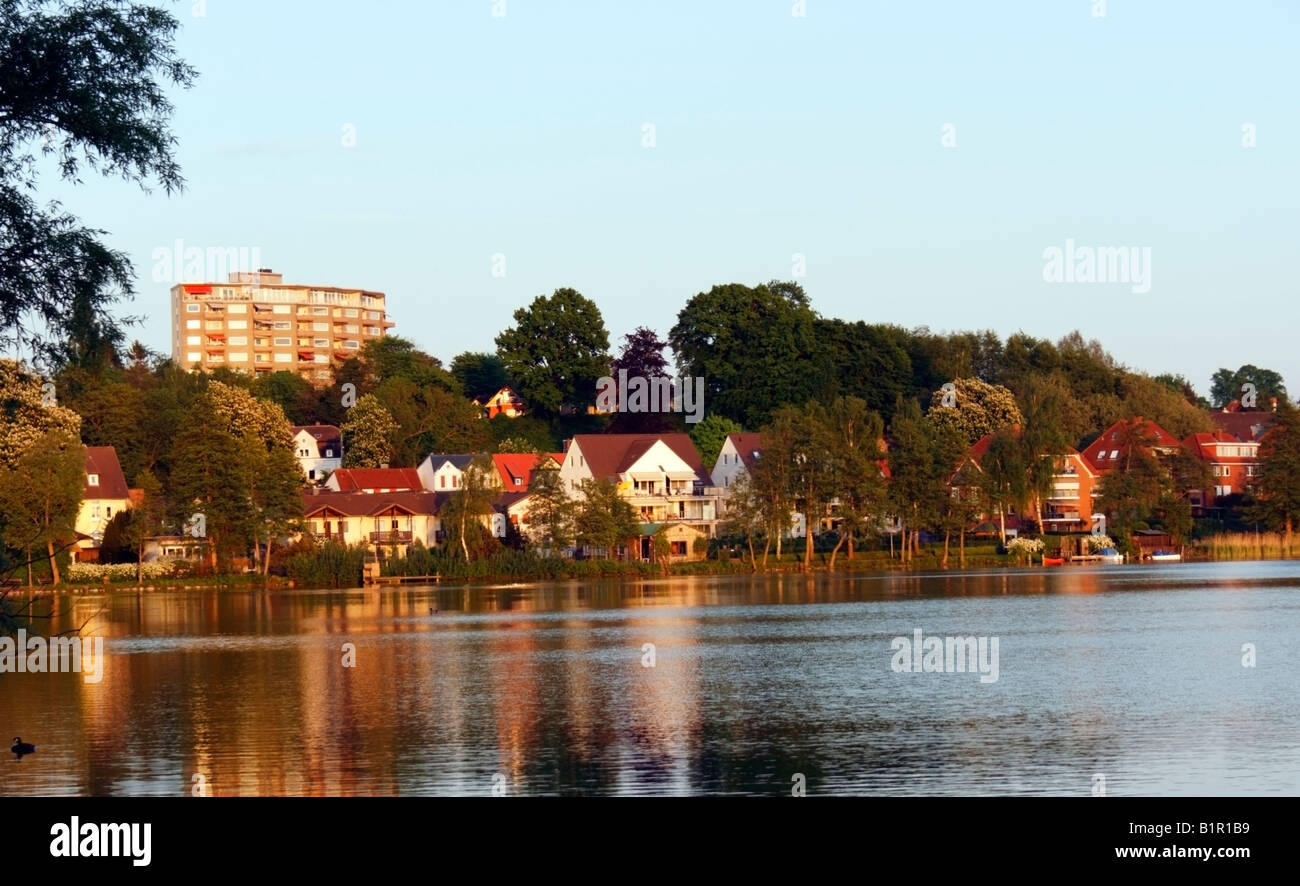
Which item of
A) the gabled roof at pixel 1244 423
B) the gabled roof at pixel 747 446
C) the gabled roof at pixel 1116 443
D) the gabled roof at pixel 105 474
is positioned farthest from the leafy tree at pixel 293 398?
the gabled roof at pixel 1244 423

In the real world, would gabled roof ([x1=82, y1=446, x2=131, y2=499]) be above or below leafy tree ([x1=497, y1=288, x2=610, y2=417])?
below

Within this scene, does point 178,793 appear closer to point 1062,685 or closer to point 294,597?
point 1062,685

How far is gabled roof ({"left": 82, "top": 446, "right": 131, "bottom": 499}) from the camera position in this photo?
308ft

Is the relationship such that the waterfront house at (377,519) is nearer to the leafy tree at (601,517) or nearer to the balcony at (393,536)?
the balcony at (393,536)

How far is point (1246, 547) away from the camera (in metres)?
98.5

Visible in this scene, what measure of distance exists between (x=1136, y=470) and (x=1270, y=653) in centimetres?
5931

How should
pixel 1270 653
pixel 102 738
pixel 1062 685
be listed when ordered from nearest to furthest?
1. pixel 102 738
2. pixel 1062 685
3. pixel 1270 653

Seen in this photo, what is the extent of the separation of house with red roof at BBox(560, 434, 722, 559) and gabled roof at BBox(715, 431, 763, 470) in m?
2.67

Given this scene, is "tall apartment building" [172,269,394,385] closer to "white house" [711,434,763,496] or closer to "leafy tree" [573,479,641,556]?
"white house" [711,434,763,496]

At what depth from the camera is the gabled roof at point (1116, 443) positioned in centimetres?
10292

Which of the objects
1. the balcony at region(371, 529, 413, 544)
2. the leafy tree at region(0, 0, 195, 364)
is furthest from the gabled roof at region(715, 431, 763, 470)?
the leafy tree at region(0, 0, 195, 364)

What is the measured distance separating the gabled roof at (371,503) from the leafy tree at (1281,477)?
50.1 metres
